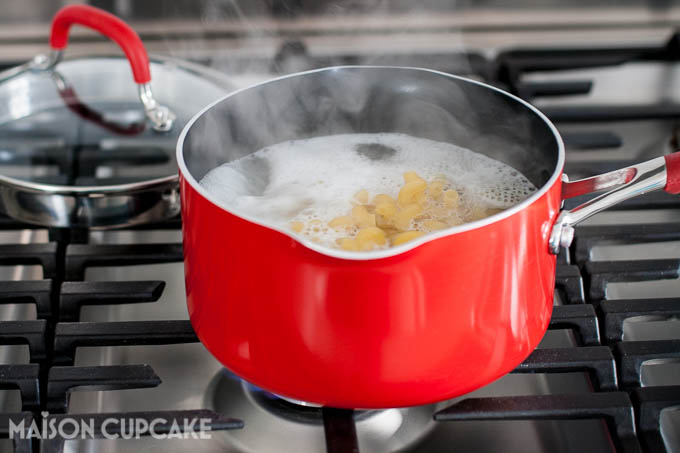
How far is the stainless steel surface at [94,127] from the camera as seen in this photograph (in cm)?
68

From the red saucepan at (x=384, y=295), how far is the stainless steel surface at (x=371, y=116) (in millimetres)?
25

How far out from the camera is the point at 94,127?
79 cm

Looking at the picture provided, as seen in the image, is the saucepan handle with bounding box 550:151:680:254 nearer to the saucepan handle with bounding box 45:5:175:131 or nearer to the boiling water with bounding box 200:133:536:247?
the boiling water with bounding box 200:133:536:247

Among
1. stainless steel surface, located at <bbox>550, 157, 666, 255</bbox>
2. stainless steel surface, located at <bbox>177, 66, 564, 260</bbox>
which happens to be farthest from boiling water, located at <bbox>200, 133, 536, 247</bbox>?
stainless steel surface, located at <bbox>550, 157, 666, 255</bbox>

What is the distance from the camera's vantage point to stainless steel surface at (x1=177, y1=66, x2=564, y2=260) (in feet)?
1.83

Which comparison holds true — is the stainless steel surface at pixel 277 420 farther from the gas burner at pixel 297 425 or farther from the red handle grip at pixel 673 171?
the red handle grip at pixel 673 171

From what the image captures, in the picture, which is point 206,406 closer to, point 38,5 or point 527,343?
point 527,343

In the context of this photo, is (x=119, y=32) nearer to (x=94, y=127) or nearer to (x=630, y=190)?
(x=94, y=127)

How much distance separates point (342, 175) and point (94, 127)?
0.32m

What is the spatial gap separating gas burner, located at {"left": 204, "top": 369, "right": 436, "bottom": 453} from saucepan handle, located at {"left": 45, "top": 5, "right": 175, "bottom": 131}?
0.33 metres

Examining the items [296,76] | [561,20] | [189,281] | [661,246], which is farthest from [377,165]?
[561,20]

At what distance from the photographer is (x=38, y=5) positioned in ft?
3.02

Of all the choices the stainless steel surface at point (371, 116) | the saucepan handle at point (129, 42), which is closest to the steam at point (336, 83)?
the stainless steel surface at point (371, 116)

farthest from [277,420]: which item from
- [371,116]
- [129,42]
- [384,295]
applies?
[129,42]
